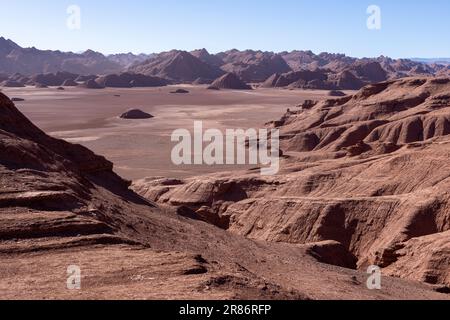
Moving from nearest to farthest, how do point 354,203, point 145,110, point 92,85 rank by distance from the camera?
1. point 354,203
2. point 145,110
3. point 92,85

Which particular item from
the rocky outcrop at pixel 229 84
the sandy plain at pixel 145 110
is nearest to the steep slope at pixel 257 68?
the rocky outcrop at pixel 229 84

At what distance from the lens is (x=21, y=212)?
42.9 ft

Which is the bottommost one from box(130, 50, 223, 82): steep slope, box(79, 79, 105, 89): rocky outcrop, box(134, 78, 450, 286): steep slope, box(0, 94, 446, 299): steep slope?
box(134, 78, 450, 286): steep slope

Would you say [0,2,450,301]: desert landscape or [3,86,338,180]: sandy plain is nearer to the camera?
[0,2,450,301]: desert landscape

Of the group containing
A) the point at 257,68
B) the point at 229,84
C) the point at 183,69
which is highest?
the point at 257,68

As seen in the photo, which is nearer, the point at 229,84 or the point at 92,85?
the point at 92,85

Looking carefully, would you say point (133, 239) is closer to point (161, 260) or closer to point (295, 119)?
point (161, 260)

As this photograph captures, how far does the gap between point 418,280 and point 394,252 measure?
234 centimetres

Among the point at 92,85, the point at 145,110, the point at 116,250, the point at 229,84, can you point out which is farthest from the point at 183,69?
the point at 116,250

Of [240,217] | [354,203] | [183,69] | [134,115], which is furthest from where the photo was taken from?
[183,69]

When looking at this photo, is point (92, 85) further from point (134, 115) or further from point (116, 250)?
point (116, 250)

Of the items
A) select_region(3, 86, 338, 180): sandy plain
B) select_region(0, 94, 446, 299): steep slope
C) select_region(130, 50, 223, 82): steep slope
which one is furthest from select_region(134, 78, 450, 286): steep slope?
select_region(130, 50, 223, 82): steep slope

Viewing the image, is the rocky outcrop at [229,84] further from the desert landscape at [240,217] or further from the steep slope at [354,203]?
the steep slope at [354,203]

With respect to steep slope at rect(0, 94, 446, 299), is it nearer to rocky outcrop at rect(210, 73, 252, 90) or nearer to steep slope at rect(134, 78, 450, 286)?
steep slope at rect(134, 78, 450, 286)
